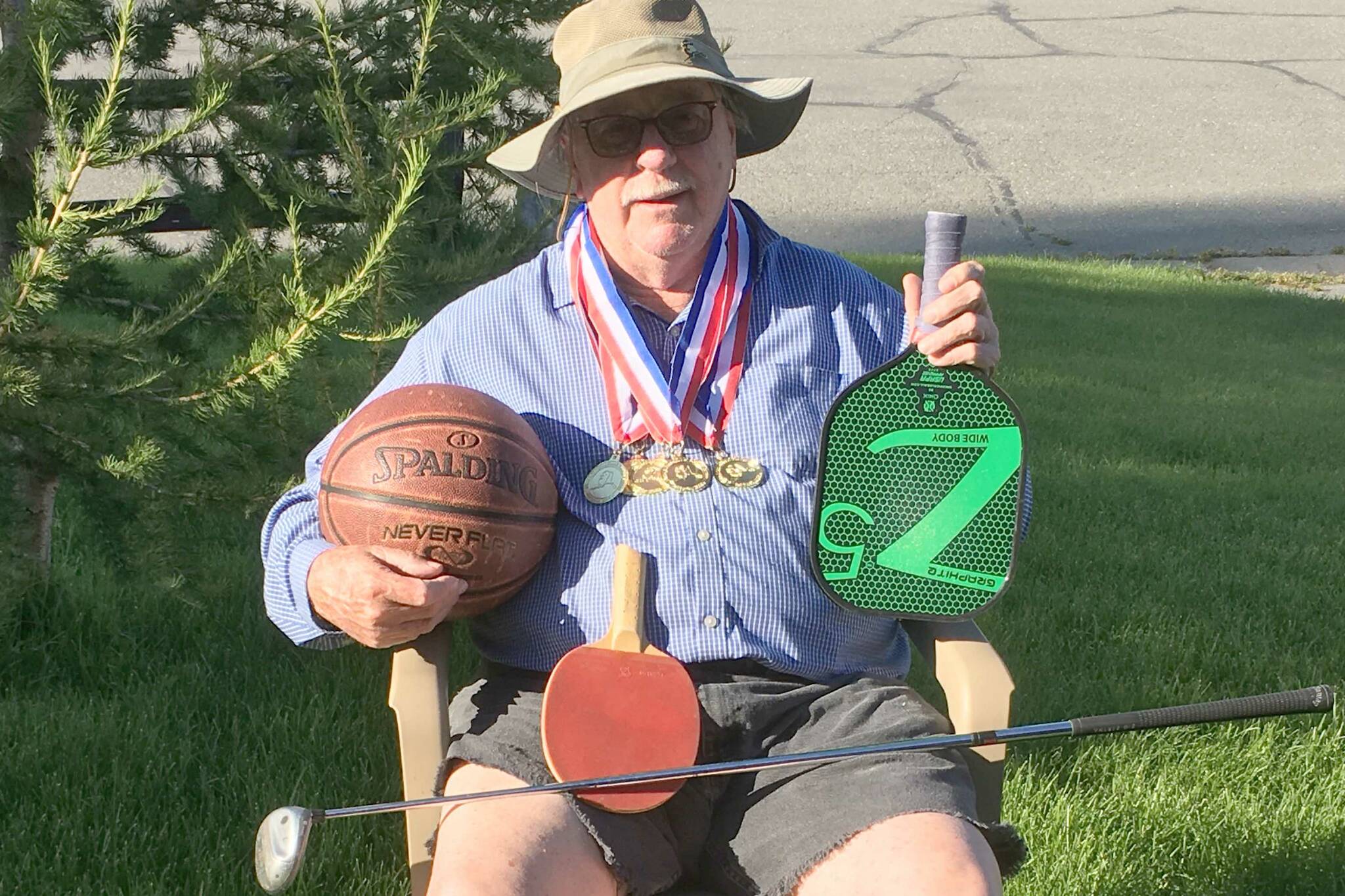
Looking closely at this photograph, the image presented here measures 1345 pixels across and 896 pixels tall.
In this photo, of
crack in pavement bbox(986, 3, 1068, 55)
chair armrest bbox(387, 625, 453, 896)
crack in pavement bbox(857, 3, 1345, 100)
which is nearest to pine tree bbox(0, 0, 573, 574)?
chair armrest bbox(387, 625, 453, 896)

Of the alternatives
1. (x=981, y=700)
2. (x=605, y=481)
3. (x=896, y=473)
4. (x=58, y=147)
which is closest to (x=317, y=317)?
(x=58, y=147)

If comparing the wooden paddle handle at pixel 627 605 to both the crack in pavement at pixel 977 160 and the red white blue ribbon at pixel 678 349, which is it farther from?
the crack in pavement at pixel 977 160

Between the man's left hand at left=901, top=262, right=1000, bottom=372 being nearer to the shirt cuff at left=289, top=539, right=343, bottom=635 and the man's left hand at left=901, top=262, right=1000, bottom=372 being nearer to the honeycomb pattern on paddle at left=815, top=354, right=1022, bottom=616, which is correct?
the honeycomb pattern on paddle at left=815, top=354, right=1022, bottom=616

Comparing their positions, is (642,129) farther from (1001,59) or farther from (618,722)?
(1001,59)

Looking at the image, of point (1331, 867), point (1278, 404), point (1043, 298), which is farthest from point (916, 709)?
point (1043, 298)

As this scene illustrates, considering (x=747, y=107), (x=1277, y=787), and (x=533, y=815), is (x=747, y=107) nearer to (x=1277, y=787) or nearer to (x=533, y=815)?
(x=533, y=815)

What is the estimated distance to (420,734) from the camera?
251 cm

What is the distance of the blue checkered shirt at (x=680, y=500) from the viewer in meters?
2.62

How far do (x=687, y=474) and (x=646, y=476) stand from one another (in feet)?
0.23

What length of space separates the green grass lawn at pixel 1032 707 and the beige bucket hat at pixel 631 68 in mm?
1309

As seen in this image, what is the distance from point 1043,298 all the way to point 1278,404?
1.99m

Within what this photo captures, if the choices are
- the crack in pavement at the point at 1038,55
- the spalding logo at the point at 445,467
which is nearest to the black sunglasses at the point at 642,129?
the spalding logo at the point at 445,467

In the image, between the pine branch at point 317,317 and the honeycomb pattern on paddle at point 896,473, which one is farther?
the pine branch at point 317,317

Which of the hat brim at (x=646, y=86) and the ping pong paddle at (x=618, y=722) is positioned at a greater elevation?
the hat brim at (x=646, y=86)
